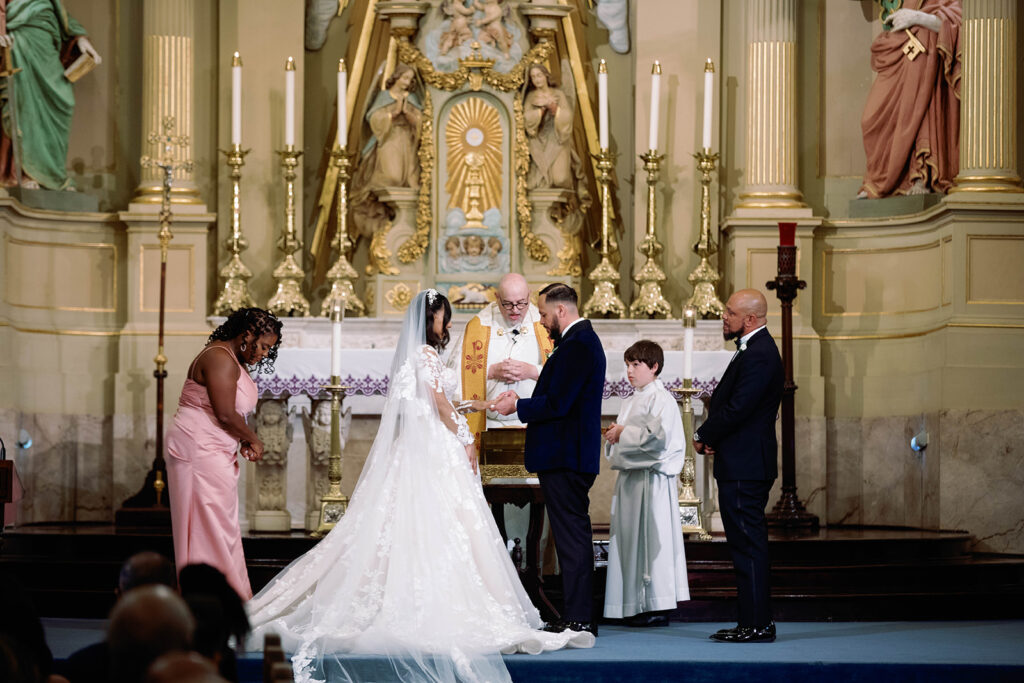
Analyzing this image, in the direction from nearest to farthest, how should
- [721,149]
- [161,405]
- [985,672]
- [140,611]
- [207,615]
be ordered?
[140,611] → [207,615] → [985,672] → [161,405] → [721,149]

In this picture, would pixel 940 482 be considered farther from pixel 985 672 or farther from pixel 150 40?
pixel 150 40

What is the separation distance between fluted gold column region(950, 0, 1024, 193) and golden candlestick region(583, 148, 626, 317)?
7.94 ft

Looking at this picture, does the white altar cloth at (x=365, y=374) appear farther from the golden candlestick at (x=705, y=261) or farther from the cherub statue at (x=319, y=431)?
the golden candlestick at (x=705, y=261)

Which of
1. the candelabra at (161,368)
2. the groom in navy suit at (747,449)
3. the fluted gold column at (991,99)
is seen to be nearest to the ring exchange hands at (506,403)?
the groom in navy suit at (747,449)

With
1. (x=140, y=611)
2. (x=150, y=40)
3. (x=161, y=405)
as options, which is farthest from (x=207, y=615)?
(x=150, y=40)

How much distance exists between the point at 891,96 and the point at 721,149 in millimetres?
1302

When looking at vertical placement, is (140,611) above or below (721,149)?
below

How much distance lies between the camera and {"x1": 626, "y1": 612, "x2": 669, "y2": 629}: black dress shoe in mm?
8367

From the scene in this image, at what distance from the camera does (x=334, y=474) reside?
9148 millimetres

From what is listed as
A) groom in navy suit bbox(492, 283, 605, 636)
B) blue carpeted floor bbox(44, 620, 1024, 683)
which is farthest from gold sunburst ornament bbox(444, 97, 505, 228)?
blue carpeted floor bbox(44, 620, 1024, 683)

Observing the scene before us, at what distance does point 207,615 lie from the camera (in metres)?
3.84

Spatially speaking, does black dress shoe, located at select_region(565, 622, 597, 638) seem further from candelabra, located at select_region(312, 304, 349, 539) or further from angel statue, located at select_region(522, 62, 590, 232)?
angel statue, located at select_region(522, 62, 590, 232)

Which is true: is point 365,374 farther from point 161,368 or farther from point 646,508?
point 646,508

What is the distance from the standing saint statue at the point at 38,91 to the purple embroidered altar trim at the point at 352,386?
2.51 meters
